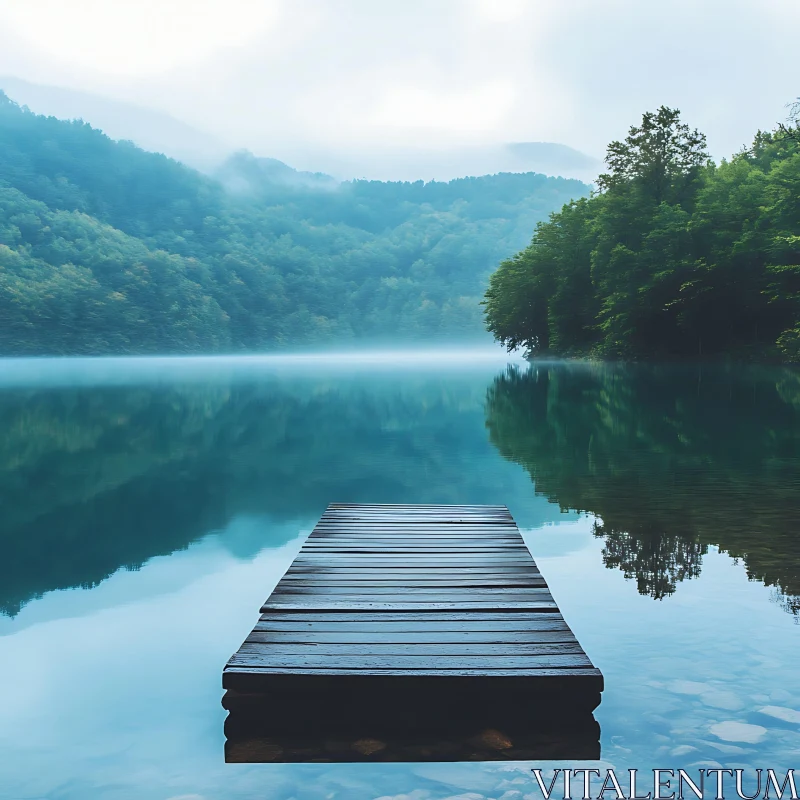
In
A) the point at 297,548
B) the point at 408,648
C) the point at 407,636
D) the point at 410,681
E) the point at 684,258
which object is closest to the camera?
the point at 410,681

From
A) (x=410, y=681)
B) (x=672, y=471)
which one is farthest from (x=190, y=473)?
(x=410, y=681)

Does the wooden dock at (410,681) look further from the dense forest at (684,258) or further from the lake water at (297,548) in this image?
the dense forest at (684,258)

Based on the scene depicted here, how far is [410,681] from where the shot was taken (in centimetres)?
447

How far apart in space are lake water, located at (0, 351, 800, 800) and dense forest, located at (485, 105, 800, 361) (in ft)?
91.4

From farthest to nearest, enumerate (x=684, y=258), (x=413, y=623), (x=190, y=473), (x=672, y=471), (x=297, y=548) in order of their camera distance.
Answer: (x=684, y=258)
(x=190, y=473)
(x=672, y=471)
(x=297, y=548)
(x=413, y=623)

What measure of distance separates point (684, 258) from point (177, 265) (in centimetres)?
10984

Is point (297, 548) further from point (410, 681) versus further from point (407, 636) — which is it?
point (410, 681)

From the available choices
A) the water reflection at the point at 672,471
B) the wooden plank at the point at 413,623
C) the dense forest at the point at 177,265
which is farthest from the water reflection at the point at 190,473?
the dense forest at the point at 177,265

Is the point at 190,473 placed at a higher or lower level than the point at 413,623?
lower

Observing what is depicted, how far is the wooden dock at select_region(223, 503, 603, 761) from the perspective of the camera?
14.3 ft

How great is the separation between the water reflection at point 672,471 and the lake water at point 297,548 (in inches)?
2.4

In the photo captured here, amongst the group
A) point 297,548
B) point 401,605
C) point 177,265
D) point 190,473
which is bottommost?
point 190,473

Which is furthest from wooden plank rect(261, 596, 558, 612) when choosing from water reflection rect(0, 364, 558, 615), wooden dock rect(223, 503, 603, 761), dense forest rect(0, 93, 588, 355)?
dense forest rect(0, 93, 588, 355)

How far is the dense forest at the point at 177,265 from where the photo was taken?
12031 cm
